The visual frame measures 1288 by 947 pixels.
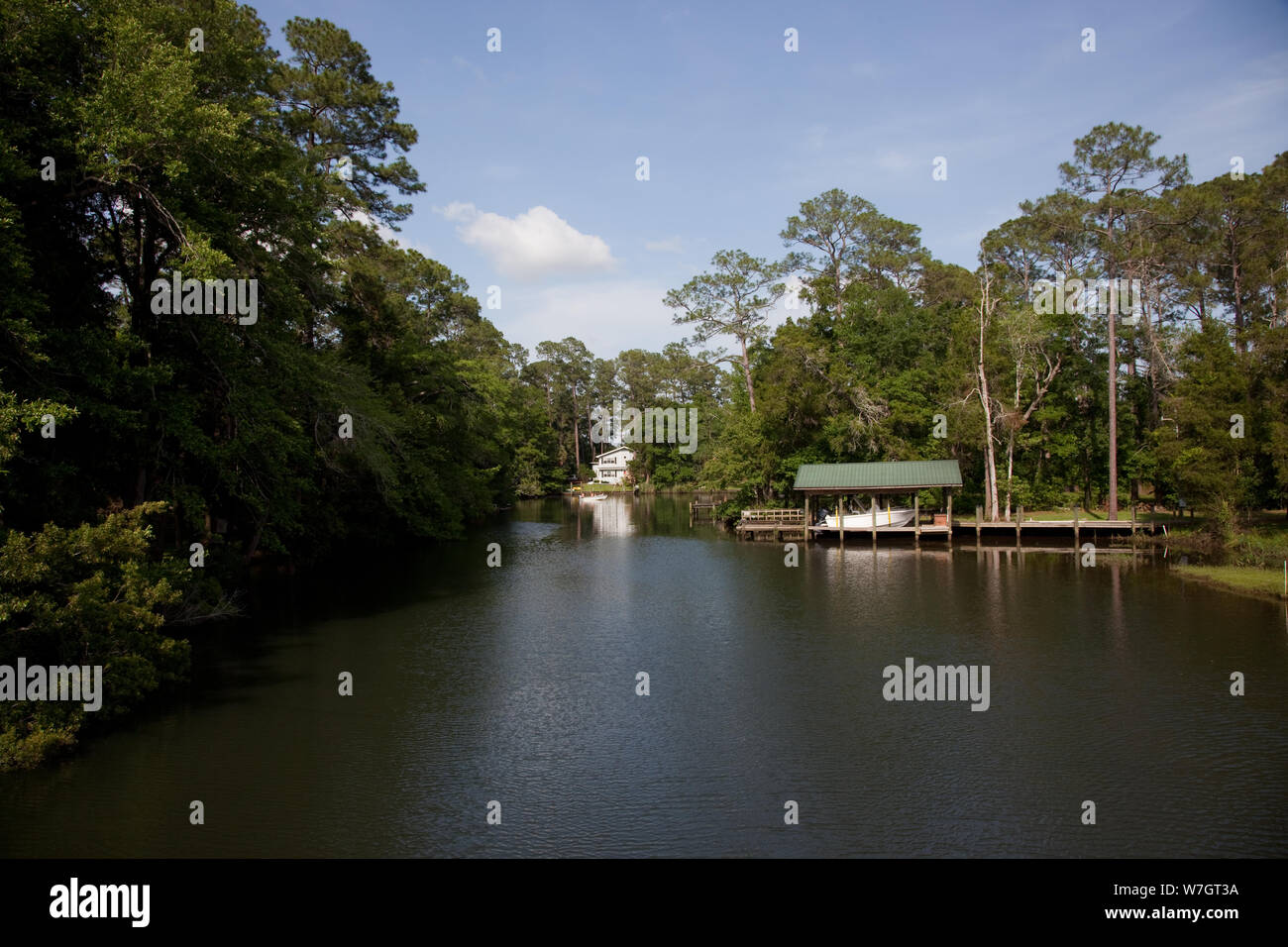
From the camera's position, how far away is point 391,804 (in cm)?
940

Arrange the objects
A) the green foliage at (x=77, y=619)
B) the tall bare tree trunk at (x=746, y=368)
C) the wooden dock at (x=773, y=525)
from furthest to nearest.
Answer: the tall bare tree trunk at (x=746, y=368) → the wooden dock at (x=773, y=525) → the green foliage at (x=77, y=619)

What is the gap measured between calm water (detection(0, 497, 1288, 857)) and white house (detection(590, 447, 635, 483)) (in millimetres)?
78884

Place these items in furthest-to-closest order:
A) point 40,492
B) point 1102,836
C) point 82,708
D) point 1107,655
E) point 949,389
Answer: point 949,389, point 1107,655, point 40,492, point 82,708, point 1102,836

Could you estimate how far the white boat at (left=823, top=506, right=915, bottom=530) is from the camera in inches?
1395

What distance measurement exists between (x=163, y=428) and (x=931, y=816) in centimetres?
1529

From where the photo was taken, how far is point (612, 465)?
101m

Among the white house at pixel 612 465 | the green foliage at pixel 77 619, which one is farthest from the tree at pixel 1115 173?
the white house at pixel 612 465

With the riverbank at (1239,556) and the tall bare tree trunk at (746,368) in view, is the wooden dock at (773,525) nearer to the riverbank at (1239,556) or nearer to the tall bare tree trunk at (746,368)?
the tall bare tree trunk at (746,368)

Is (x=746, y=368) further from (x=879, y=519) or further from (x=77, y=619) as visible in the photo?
(x=77, y=619)

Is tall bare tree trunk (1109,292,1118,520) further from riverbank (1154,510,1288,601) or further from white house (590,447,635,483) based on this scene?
white house (590,447,635,483)

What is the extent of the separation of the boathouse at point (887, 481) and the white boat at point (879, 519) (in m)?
0.23

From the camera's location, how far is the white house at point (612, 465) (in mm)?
100188
